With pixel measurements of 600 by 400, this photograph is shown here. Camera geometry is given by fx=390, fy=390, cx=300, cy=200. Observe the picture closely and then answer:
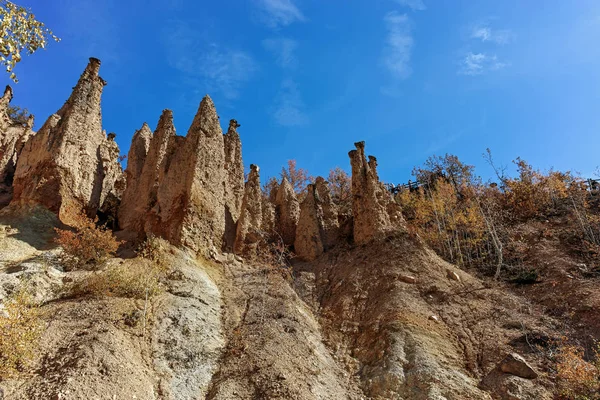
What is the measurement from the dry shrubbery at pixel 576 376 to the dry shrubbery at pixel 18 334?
14.1 metres

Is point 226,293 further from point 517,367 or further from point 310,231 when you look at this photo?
point 517,367

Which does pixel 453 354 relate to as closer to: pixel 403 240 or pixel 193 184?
pixel 403 240

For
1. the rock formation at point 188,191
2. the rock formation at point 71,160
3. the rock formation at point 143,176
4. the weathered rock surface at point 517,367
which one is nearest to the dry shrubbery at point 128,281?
the rock formation at point 188,191

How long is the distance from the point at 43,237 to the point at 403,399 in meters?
15.1

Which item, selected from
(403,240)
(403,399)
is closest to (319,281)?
Result: (403,240)

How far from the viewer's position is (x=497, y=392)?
1162 centimetres

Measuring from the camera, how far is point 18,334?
8883 millimetres

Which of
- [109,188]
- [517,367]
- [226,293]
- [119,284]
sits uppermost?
[109,188]

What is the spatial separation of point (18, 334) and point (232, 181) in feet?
47.6

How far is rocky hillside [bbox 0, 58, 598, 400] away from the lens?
1058 centimetres

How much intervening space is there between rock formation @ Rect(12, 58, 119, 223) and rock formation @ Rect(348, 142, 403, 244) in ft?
45.8

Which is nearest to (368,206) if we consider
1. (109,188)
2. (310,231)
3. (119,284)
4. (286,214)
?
(310,231)

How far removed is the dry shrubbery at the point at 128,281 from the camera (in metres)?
12.2

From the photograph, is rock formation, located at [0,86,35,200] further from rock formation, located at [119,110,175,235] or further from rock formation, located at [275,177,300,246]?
rock formation, located at [275,177,300,246]
